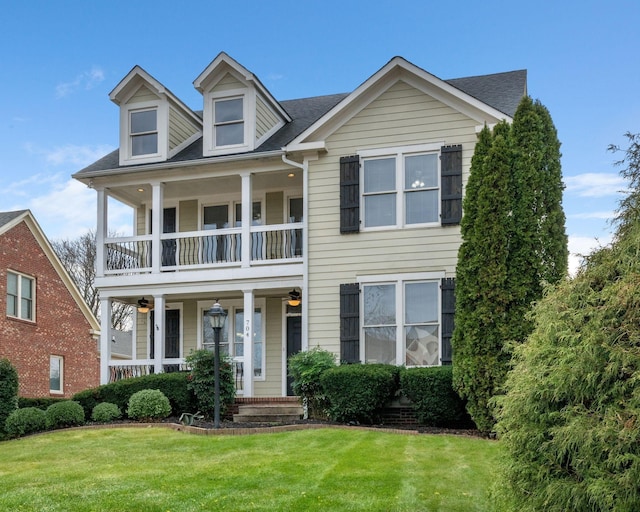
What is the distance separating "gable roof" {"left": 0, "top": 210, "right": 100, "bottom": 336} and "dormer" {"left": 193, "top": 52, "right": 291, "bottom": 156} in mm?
8311

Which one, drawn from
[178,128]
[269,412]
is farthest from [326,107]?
[269,412]

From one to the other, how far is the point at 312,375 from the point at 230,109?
7.08 m

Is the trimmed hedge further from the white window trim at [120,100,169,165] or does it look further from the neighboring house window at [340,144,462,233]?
the white window trim at [120,100,169,165]

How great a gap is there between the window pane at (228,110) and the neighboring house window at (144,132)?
1593 mm

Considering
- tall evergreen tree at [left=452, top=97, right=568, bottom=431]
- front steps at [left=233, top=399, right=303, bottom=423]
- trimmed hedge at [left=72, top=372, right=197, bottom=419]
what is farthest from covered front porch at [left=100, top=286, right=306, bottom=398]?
tall evergreen tree at [left=452, top=97, right=568, bottom=431]

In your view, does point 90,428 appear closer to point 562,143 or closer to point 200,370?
point 200,370

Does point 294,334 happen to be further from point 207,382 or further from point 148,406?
point 148,406

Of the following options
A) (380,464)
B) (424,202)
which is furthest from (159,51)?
(380,464)

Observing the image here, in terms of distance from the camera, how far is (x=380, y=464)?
973 cm

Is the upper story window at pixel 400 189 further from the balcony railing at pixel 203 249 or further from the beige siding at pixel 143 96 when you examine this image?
the beige siding at pixel 143 96

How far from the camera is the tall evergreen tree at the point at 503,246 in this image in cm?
1220

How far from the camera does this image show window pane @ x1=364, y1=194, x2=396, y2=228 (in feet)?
51.4

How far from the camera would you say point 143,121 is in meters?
18.6

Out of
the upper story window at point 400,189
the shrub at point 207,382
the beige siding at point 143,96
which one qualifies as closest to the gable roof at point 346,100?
the beige siding at point 143,96
